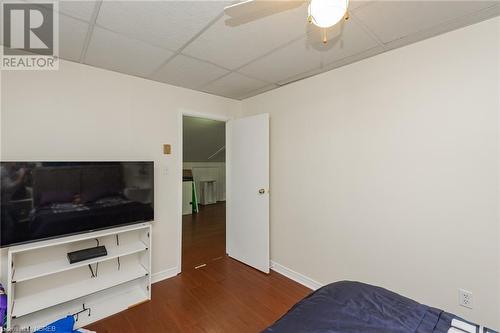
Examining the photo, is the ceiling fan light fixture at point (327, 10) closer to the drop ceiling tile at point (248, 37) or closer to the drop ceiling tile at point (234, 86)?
the drop ceiling tile at point (248, 37)

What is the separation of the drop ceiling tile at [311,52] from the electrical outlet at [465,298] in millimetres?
1991

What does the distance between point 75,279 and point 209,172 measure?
511cm

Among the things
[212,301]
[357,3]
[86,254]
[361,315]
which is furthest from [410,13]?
[86,254]

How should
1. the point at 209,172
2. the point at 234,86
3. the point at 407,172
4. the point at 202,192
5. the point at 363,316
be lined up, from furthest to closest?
the point at 209,172
the point at 202,192
the point at 234,86
the point at 407,172
the point at 363,316

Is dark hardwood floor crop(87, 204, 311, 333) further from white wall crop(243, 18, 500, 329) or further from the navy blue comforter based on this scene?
the navy blue comforter

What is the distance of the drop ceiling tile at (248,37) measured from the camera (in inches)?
60.9

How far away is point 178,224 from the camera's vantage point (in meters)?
2.84

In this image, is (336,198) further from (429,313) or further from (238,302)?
(238,302)

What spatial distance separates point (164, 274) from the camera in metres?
2.71

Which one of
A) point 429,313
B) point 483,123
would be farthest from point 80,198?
point 483,123

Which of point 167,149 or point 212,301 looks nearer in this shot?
point 212,301

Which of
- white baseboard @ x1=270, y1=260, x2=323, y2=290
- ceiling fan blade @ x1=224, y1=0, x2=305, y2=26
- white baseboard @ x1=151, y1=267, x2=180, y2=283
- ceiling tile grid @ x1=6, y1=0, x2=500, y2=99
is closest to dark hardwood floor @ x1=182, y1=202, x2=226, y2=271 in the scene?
white baseboard @ x1=151, y1=267, x2=180, y2=283

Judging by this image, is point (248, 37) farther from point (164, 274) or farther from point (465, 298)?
point (164, 274)

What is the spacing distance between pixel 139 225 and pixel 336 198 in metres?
2.07
